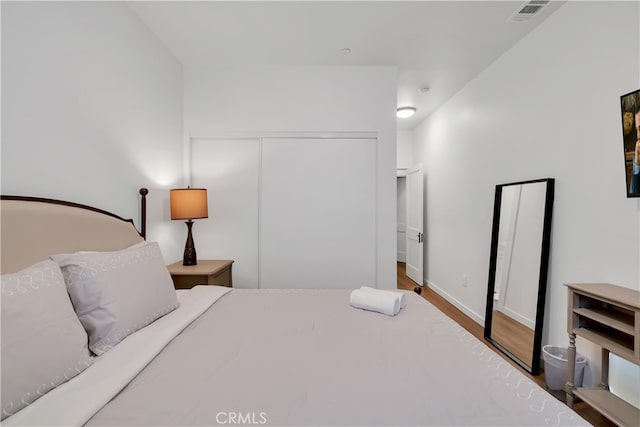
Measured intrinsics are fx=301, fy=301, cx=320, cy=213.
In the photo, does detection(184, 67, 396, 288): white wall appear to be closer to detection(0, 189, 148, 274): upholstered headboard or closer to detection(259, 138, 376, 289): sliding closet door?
detection(259, 138, 376, 289): sliding closet door

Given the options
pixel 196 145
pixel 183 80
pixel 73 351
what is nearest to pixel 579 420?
pixel 73 351

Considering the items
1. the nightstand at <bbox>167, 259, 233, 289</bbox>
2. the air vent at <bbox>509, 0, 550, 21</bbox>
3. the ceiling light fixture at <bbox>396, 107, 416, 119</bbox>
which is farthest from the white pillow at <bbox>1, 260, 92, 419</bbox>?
the ceiling light fixture at <bbox>396, 107, 416, 119</bbox>

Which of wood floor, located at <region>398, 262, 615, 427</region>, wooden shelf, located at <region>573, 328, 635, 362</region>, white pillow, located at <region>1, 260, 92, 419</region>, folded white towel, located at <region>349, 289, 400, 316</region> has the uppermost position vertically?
white pillow, located at <region>1, 260, 92, 419</region>

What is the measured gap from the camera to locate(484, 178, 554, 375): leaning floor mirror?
234 centimetres

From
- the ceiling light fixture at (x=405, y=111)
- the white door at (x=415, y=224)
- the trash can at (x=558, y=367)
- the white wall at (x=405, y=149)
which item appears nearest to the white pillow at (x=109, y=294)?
the trash can at (x=558, y=367)

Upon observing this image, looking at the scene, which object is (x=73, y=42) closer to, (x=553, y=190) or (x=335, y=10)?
(x=335, y=10)

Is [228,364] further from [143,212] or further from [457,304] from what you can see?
[457,304]

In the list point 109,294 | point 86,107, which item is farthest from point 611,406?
point 86,107

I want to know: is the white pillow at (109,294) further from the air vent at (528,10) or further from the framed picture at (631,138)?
the air vent at (528,10)

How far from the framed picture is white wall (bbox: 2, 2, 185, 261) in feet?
10.3

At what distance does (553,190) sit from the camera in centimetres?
232

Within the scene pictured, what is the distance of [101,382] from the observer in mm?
925

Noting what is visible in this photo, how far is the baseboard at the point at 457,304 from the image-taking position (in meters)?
3.35

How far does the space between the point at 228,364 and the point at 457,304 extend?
352 cm
